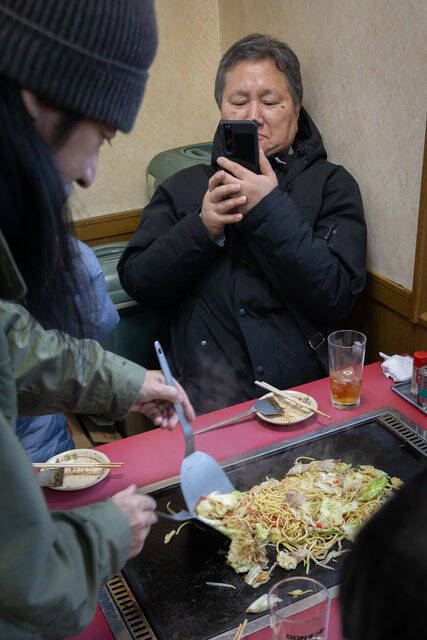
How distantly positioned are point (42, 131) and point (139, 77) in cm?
17

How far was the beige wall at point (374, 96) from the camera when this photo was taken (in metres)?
1.95

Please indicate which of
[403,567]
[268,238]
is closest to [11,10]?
[403,567]

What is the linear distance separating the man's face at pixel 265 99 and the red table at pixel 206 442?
3.41 ft

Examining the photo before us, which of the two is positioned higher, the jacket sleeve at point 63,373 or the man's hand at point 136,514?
the jacket sleeve at point 63,373

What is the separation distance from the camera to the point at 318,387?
1904 mm

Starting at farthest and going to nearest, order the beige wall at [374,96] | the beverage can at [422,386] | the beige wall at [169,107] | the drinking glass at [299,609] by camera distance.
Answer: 1. the beige wall at [169,107]
2. the beige wall at [374,96]
3. the beverage can at [422,386]
4. the drinking glass at [299,609]

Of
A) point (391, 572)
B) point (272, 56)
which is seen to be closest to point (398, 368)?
point (272, 56)

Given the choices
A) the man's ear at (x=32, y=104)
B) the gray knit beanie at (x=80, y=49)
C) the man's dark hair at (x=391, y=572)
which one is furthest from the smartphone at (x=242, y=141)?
the man's dark hair at (x=391, y=572)

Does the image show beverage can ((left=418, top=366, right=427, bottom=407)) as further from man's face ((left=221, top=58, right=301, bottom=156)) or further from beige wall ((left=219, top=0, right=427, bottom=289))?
man's face ((left=221, top=58, right=301, bottom=156))

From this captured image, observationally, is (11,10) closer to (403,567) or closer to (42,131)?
(42,131)

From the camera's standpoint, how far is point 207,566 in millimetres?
1258

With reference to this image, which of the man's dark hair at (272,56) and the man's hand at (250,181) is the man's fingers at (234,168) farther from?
the man's dark hair at (272,56)

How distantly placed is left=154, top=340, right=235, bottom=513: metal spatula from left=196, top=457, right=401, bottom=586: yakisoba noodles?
0.03m

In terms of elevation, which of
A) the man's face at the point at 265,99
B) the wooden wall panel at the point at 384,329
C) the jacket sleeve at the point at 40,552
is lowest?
the wooden wall panel at the point at 384,329
